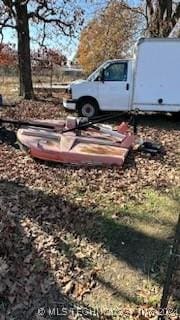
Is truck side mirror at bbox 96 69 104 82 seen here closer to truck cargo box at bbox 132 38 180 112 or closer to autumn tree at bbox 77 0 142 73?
truck cargo box at bbox 132 38 180 112

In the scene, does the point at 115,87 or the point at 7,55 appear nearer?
the point at 115,87

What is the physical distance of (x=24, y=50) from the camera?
21266mm

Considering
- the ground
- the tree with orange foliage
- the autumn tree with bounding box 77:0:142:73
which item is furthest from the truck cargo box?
the autumn tree with bounding box 77:0:142:73

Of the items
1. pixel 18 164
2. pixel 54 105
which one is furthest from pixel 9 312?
pixel 54 105

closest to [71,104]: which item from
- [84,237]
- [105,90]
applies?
[105,90]

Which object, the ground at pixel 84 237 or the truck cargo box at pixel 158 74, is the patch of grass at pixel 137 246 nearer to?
the ground at pixel 84 237

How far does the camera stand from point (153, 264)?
5457mm

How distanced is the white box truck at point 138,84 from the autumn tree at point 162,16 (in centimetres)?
876

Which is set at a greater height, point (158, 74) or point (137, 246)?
point (158, 74)

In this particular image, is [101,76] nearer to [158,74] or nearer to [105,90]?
[105,90]

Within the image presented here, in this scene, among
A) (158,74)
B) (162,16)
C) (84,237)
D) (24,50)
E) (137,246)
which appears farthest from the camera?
(162,16)

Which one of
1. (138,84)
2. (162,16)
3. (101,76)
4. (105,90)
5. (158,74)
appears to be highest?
(162,16)

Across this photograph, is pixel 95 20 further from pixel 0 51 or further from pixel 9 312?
pixel 9 312

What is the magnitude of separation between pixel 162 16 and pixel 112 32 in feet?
26.9
